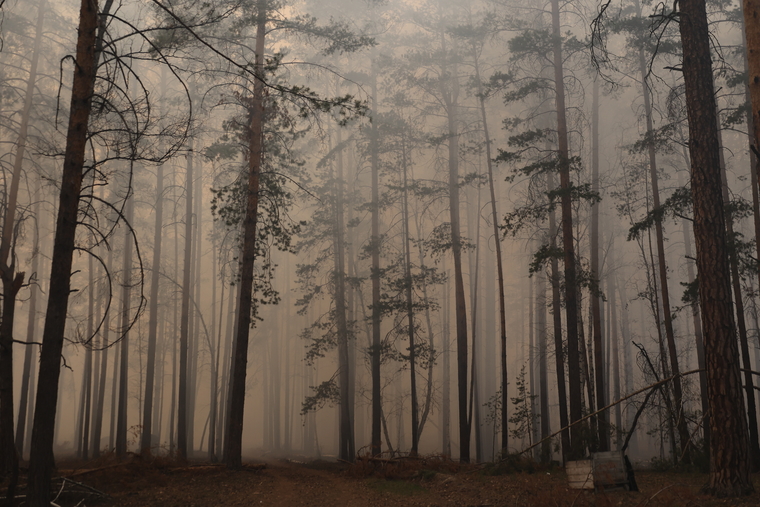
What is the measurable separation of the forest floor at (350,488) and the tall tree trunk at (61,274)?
201cm

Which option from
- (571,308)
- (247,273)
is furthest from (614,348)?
(247,273)

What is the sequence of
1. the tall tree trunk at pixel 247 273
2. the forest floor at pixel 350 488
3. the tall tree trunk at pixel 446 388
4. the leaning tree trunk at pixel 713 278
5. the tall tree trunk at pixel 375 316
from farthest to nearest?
1. the tall tree trunk at pixel 446 388
2. the tall tree trunk at pixel 375 316
3. the tall tree trunk at pixel 247 273
4. the forest floor at pixel 350 488
5. the leaning tree trunk at pixel 713 278

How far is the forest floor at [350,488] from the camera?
7071 mm

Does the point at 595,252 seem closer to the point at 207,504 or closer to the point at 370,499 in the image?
the point at 370,499

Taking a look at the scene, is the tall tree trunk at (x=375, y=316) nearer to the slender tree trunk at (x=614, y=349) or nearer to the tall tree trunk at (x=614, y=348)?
the tall tree trunk at (x=614, y=348)

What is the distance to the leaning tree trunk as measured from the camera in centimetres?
632

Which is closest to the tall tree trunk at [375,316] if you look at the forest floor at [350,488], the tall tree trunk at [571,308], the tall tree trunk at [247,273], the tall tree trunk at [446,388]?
the forest floor at [350,488]

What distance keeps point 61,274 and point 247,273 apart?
5996 mm

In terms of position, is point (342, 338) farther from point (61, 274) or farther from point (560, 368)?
point (61, 274)

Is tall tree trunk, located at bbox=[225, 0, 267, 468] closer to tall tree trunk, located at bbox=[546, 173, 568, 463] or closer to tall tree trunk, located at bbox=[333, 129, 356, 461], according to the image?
tall tree trunk, located at bbox=[546, 173, 568, 463]

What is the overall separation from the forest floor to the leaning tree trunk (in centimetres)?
44

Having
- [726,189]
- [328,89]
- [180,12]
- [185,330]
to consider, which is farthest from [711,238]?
[328,89]

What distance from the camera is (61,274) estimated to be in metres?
5.20

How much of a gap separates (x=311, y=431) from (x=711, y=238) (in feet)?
105
